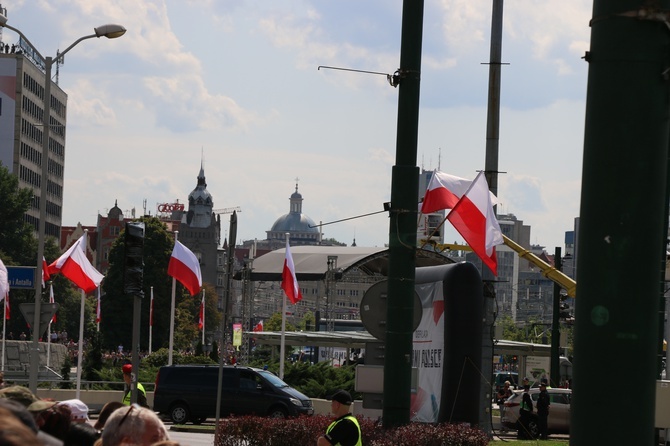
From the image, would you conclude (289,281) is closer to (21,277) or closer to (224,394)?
(224,394)

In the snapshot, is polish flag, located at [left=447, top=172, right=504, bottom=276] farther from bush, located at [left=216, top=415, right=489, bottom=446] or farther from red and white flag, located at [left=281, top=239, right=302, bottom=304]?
red and white flag, located at [left=281, top=239, right=302, bottom=304]

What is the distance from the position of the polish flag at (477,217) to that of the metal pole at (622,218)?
14210 mm

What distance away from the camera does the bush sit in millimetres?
13398

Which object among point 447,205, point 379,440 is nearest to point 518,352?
point 447,205

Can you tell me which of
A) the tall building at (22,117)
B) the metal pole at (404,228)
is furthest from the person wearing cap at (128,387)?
the tall building at (22,117)

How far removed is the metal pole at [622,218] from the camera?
4.36 metres

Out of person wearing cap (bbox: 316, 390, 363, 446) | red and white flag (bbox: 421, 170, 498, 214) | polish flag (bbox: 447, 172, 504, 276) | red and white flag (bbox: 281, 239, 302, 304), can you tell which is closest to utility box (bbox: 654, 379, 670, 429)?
person wearing cap (bbox: 316, 390, 363, 446)

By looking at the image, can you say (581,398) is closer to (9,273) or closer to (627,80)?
(627,80)

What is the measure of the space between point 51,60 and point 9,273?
5.07 meters

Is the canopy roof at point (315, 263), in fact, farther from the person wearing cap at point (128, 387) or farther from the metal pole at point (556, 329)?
the person wearing cap at point (128, 387)

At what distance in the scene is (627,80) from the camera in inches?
174

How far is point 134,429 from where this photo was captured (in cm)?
545

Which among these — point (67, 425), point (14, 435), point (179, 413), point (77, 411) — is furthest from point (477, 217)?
point (179, 413)

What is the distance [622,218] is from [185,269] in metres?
38.0
